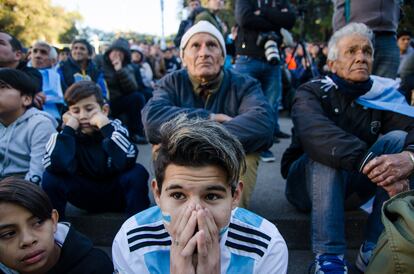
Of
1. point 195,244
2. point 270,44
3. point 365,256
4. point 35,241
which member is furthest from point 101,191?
point 270,44

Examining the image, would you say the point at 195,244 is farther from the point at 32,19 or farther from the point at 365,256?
the point at 32,19

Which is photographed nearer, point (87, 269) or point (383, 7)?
point (87, 269)

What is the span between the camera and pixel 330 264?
211 cm

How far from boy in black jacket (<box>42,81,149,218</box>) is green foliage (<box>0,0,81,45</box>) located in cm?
1505

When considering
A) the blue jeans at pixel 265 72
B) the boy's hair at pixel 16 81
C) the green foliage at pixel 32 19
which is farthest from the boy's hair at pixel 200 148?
the green foliage at pixel 32 19

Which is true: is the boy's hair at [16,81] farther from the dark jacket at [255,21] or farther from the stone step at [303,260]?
the dark jacket at [255,21]

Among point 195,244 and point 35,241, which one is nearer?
point 195,244

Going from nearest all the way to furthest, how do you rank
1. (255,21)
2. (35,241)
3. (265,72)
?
(35,241), (255,21), (265,72)

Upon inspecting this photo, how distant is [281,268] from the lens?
153cm

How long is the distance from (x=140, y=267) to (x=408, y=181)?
1.54 metres

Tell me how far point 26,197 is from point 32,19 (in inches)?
997

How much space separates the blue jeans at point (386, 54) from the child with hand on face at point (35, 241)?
9.12 feet

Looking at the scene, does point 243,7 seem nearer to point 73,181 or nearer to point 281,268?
point 73,181

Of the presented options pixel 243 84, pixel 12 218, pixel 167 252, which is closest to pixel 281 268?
pixel 167 252
